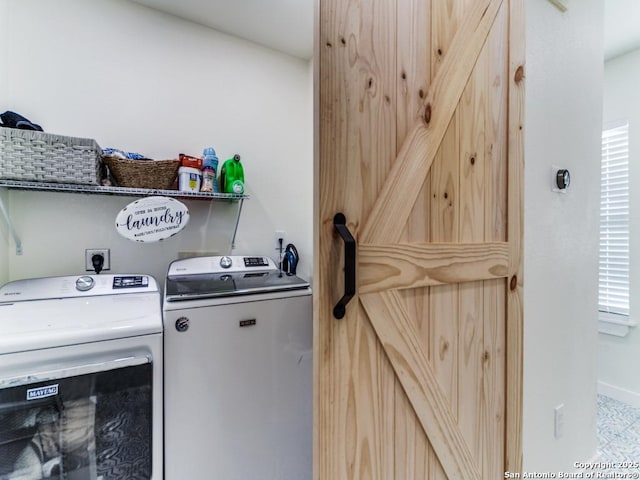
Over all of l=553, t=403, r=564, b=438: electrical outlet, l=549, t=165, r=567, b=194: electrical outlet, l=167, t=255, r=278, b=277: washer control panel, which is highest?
l=549, t=165, r=567, b=194: electrical outlet

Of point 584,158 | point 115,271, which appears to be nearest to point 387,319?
point 584,158

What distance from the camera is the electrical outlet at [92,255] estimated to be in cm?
154

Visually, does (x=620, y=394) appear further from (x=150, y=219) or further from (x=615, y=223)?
(x=150, y=219)

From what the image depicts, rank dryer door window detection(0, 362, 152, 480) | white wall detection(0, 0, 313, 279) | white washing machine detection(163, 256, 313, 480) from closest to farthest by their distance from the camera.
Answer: dryer door window detection(0, 362, 152, 480)
white washing machine detection(163, 256, 313, 480)
white wall detection(0, 0, 313, 279)

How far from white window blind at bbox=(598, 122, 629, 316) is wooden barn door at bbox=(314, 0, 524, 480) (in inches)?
73.7

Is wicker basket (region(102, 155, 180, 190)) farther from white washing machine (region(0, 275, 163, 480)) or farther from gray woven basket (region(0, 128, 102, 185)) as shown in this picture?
white washing machine (region(0, 275, 163, 480))

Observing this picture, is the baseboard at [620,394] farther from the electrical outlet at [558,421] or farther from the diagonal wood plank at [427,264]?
the diagonal wood plank at [427,264]

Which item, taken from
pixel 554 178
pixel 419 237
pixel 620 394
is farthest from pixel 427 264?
pixel 620 394

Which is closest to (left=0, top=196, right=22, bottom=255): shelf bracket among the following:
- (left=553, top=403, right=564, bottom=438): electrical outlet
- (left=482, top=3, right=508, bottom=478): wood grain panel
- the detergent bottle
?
the detergent bottle

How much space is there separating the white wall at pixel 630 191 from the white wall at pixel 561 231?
1073 mm

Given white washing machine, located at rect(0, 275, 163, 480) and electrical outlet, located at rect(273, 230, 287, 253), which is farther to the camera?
electrical outlet, located at rect(273, 230, 287, 253)

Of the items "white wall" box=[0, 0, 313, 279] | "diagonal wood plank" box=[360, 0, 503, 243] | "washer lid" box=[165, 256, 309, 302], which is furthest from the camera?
"white wall" box=[0, 0, 313, 279]

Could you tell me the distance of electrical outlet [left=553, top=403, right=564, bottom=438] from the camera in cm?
131

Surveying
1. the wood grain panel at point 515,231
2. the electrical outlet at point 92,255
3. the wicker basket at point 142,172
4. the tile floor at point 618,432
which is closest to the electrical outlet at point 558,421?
the wood grain panel at point 515,231
